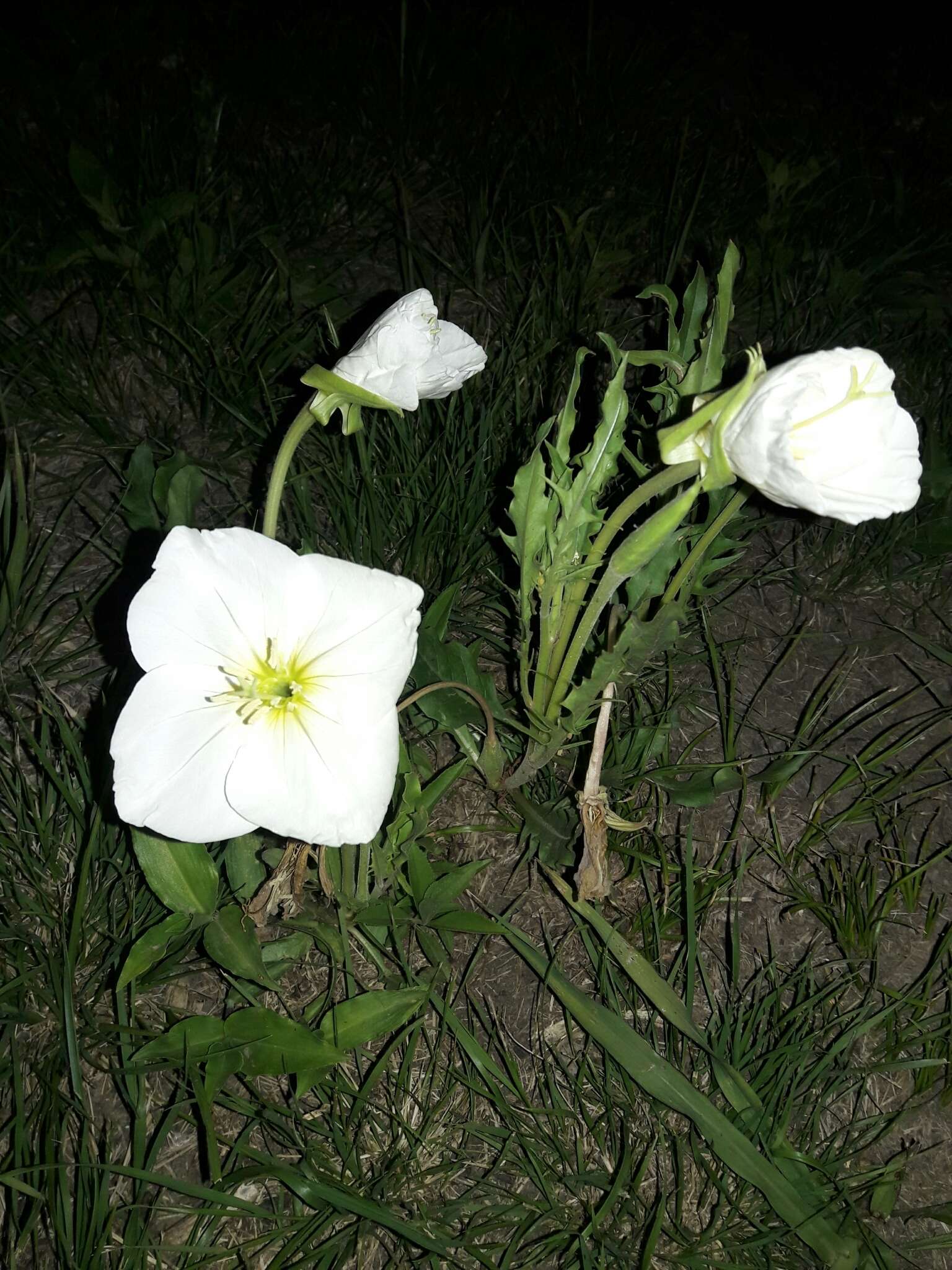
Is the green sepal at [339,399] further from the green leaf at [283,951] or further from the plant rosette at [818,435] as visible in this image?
the green leaf at [283,951]

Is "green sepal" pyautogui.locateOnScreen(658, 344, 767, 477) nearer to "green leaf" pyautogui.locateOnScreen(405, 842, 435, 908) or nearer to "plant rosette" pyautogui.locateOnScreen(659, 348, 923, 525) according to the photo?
"plant rosette" pyautogui.locateOnScreen(659, 348, 923, 525)

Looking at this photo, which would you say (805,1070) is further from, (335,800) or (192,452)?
(192,452)

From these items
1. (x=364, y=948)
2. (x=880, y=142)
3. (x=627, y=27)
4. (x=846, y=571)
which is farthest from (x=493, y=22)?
(x=364, y=948)

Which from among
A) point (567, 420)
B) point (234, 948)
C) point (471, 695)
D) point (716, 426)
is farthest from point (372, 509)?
point (716, 426)

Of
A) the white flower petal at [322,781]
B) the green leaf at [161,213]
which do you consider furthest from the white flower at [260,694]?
the green leaf at [161,213]

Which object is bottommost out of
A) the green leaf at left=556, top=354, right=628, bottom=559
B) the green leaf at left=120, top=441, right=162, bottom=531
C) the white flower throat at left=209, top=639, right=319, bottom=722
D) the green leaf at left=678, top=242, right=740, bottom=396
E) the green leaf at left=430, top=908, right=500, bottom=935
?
the green leaf at left=430, top=908, right=500, bottom=935

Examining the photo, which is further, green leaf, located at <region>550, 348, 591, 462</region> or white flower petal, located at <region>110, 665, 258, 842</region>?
green leaf, located at <region>550, 348, 591, 462</region>

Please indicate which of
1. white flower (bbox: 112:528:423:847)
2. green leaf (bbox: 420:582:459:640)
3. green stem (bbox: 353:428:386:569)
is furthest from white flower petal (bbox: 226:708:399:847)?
green stem (bbox: 353:428:386:569)

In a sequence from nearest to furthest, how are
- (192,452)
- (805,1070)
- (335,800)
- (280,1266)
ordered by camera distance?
1. (335,800)
2. (280,1266)
3. (805,1070)
4. (192,452)
